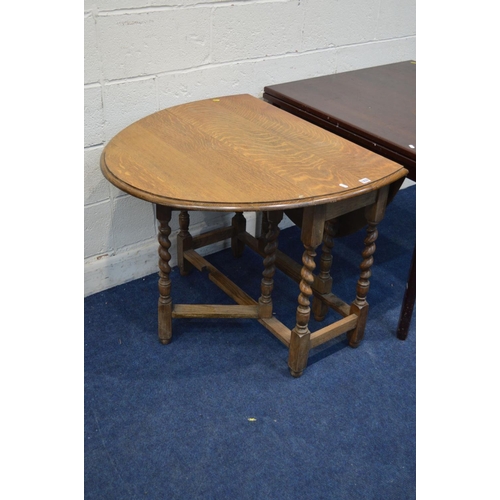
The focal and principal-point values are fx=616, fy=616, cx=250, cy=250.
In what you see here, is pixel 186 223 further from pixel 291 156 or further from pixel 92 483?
pixel 92 483

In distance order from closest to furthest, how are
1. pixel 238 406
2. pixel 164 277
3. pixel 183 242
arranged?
pixel 238 406 < pixel 164 277 < pixel 183 242

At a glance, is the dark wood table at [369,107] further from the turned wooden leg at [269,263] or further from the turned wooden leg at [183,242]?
the turned wooden leg at [183,242]

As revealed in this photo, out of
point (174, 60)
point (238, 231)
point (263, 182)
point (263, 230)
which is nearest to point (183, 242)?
point (238, 231)

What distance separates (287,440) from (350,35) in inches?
68.1

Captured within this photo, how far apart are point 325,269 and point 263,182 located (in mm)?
618

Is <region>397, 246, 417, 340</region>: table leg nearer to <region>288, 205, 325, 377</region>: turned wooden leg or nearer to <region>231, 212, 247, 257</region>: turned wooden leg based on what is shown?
<region>288, 205, 325, 377</region>: turned wooden leg

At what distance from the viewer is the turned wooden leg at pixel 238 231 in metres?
2.51

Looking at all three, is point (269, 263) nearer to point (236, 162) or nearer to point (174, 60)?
point (236, 162)

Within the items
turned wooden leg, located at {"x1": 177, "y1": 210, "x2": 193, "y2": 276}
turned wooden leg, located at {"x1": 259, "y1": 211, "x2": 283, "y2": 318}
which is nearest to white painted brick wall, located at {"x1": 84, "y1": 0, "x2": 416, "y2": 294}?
turned wooden leg, located at {"x1": 177, "y1": 210, "x2": 193, "y2": 276}

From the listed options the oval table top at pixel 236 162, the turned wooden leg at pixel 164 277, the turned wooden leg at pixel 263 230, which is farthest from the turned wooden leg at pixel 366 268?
the turned wooden leg at pixel 164 277

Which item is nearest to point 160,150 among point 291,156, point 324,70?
point 291,156

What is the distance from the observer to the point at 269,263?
206cm

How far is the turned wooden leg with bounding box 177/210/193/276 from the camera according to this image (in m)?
2.38

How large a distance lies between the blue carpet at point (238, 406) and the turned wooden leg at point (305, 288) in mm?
78
